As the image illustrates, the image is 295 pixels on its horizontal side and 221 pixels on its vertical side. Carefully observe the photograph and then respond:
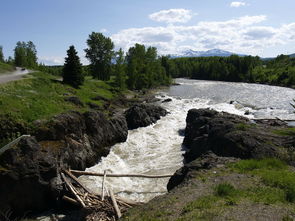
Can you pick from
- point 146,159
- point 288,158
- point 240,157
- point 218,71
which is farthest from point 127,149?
point 218,71

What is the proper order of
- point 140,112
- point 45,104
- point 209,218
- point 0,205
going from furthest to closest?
point 140,112 < point 45,104 < point 0,205 < point 209,218

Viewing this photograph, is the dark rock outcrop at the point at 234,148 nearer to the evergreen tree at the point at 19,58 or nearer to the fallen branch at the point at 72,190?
the fallen branch at the point at 72,190

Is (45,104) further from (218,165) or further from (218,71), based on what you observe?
(218,71)

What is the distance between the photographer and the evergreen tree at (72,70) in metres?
44.4

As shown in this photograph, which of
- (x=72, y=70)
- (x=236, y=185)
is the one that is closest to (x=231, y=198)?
(x=236, y=185)

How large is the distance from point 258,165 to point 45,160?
14.1 metres

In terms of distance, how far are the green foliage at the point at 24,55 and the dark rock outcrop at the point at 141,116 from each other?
56752mm

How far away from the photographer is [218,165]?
14.6 metres

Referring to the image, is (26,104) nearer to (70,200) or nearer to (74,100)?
(74,100)

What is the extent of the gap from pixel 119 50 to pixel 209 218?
7256 centimetres

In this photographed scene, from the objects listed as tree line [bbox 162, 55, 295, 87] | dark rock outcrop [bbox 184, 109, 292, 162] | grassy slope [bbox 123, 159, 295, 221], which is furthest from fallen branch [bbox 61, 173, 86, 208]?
tree line [bbox 162, 55, 295, 87]

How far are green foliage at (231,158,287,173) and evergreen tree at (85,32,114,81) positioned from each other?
65.6 metres

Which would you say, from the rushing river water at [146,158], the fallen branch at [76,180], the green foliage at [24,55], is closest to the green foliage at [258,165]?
the rushing river water at [146,158]

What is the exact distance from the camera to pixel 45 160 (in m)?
16.7
